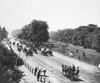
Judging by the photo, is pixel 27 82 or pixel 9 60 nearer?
pixel 27 82

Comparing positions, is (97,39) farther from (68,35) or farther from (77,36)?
(68,35)

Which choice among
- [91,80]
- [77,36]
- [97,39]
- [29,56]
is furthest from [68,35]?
[91,80]

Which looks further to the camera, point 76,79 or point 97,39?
point 97,39

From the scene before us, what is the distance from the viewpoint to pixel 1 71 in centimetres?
2505

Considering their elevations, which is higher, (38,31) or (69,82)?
(38,31)

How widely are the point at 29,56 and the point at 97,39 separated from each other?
34369mm

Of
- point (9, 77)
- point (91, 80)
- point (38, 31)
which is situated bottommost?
point (91, 80)

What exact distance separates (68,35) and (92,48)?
40.0 m

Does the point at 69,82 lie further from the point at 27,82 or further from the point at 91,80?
the point at 27,82

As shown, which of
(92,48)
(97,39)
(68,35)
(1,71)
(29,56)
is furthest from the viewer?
(68,35)

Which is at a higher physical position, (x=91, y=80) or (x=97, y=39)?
(x=97, y=39)

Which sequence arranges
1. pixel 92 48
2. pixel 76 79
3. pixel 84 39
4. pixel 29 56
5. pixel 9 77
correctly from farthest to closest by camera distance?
pixel 84 39, pixel 92 48, pixel 29 56, pixel 76 79, pixel 9 77

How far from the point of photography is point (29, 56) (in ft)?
158

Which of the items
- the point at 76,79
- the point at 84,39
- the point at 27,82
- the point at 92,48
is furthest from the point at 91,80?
the point at 84,39
